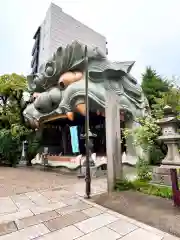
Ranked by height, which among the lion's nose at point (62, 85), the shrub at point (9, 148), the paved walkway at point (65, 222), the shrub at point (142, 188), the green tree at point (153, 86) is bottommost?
the paved walkway at point (65, 222)

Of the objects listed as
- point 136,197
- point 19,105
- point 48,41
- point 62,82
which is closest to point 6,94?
point 19,105

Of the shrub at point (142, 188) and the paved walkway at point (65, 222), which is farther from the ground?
the shrub at point (142, 188)

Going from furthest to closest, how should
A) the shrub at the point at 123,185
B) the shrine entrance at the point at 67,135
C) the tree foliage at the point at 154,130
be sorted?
the shrine entrance at the point at 67,135
the tree foliage at the point at 154,130
the shrub at the point at 123,185

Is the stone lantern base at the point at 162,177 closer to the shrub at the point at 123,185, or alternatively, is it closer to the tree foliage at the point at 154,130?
the tree foliage at the point at 154,130

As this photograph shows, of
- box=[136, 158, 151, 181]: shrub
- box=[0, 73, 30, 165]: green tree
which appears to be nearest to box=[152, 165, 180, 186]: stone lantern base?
box=[136, 158, 151, 181]: shrub

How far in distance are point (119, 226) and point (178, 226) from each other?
1168mm

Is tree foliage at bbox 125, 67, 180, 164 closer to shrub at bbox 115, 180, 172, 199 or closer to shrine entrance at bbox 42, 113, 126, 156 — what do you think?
shrub at bbox 115, 180, 172, 199

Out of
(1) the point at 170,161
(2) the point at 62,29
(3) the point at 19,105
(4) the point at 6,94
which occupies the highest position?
(2) the point at 62,29

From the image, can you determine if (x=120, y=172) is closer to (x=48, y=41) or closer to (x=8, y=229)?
(x=8, y=229)

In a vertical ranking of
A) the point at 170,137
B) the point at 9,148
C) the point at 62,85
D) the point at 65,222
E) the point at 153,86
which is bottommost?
the point at 65,222

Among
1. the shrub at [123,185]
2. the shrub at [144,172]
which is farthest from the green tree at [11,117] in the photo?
the shrub at [123,185]

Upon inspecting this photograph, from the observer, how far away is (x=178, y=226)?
3.41 m

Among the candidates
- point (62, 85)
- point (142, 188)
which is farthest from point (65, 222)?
point (62, 85)

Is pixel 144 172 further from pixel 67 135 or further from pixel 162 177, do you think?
pixel 67 135
